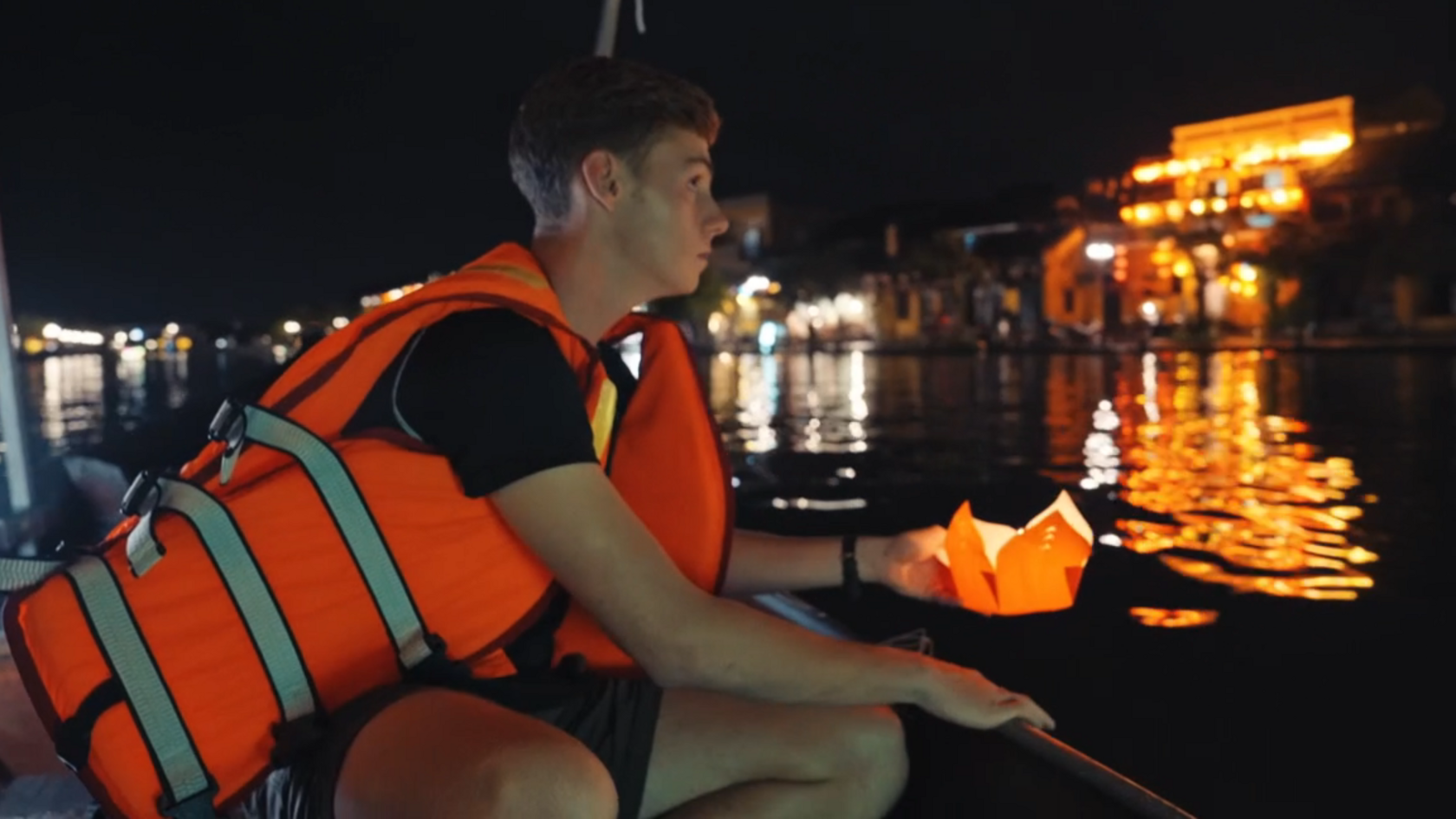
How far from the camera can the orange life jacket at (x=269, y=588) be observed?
1494 mm

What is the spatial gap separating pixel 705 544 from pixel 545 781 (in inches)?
26.1

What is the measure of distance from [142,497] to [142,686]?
0.24m

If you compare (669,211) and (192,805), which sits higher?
(669,211)

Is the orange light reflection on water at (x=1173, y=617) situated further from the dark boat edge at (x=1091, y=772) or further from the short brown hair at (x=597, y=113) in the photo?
the short brown hair at (x=597, y=113)

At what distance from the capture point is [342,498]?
5.05 ft

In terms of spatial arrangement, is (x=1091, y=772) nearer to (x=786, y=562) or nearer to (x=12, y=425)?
(x=786, y=562)

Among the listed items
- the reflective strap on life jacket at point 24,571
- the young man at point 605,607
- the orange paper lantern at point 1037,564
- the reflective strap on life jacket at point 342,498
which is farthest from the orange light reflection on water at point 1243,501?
the reflective strap on life jacket at point 24,571

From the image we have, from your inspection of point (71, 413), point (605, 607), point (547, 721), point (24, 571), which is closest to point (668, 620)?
point (605, 607)

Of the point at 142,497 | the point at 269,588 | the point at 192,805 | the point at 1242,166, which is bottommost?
the point at 192,805

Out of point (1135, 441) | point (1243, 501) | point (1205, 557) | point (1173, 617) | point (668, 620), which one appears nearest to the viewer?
point (668, 620)

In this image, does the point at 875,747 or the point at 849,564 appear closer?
the point at 875,747

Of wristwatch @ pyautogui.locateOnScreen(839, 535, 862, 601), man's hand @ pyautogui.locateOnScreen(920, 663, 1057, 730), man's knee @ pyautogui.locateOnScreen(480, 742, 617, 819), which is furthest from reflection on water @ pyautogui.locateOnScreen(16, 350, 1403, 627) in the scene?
man's knee @ pyautogui.locateOnScreen(480, 742, 617, 819)

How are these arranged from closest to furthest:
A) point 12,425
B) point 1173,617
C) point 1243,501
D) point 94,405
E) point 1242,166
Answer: point 12,425 → point 1173,617 → point 1243,501 → point 94,405 → point 1242,166

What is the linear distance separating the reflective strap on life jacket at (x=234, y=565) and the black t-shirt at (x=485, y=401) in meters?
0.18
